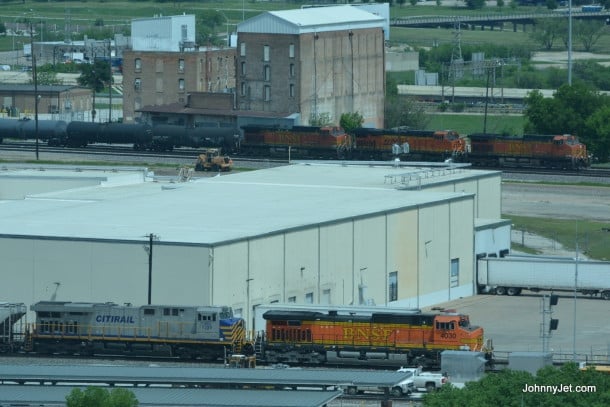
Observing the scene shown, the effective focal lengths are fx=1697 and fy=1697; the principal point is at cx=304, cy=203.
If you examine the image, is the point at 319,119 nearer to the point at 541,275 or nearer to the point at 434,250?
the point at 434,250

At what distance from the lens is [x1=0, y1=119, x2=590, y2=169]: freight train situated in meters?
110

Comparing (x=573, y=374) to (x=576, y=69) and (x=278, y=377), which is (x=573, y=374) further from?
(x=576, y=69)

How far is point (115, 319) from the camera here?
58594 mm

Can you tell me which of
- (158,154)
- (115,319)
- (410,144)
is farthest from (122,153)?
(115,319)

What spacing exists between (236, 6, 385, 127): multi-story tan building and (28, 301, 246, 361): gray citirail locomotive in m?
68.6

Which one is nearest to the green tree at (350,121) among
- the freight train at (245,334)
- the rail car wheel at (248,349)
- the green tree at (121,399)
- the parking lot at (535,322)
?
the parking lot at (535,322)

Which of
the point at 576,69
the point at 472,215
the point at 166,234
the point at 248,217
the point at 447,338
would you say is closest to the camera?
the point at 447,338

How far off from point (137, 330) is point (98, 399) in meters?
18.0

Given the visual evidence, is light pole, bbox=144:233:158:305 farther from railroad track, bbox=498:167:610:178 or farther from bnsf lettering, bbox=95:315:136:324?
railroad track, bbox=498:167:610:178

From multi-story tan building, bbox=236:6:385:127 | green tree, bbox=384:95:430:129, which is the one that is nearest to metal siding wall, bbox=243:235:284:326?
multi-story tan building, bbox=236:6:385:127

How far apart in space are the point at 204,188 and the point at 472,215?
1338 centimetres

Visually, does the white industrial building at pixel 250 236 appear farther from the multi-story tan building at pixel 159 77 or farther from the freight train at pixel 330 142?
the multi-story tan building at pixel 159 77

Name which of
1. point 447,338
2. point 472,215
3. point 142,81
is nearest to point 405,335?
point 447,338

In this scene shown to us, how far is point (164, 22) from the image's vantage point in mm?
142500
